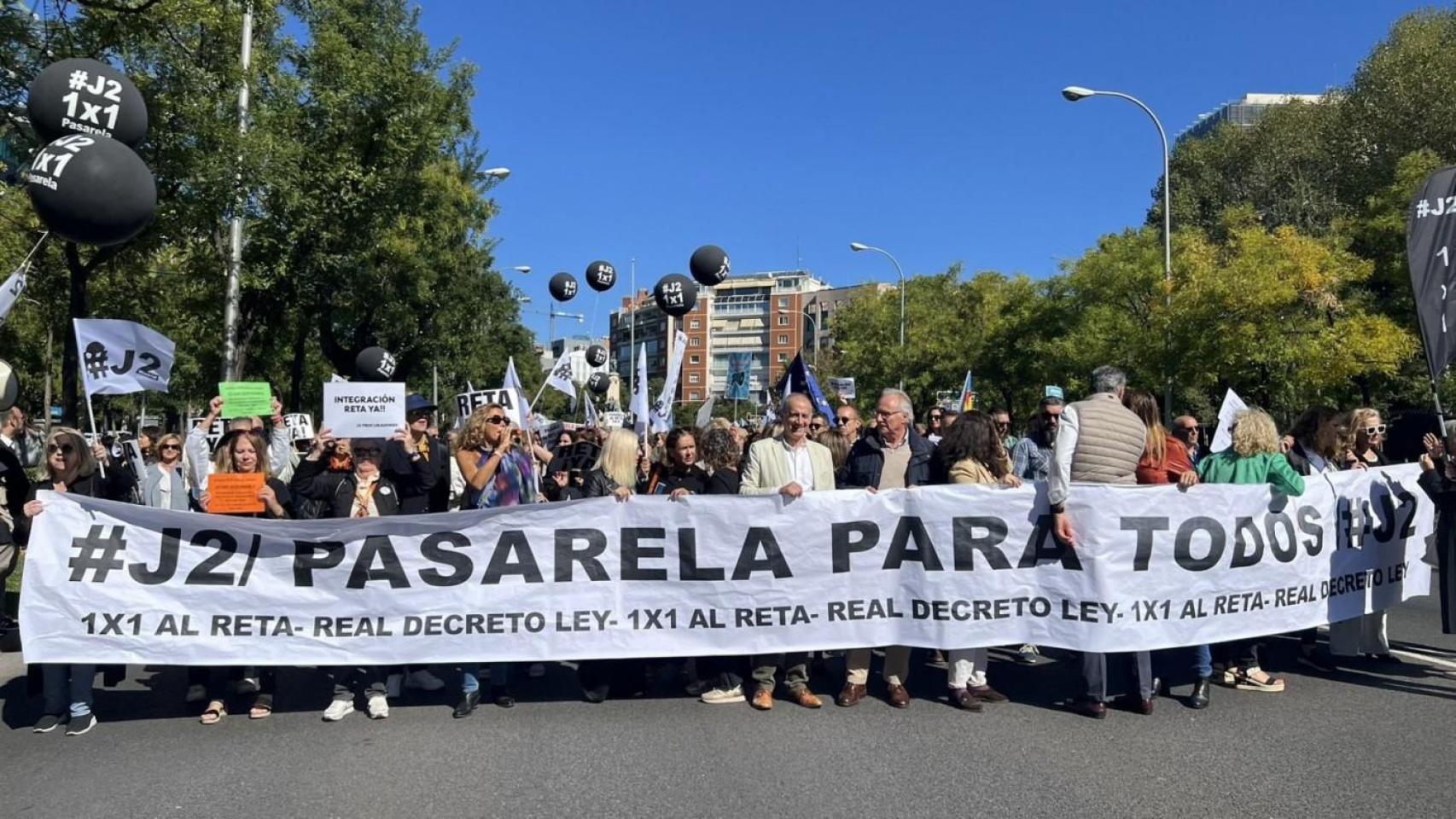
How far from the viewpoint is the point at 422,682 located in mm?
6301

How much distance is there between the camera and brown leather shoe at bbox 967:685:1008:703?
19.6ft

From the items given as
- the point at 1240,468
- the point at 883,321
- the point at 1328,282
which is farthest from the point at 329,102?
the point at 883,321

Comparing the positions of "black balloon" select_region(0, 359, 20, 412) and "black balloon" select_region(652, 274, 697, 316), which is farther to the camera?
"black balloon" select_region(652, 274, 697, 316)

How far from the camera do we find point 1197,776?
4.75 metres

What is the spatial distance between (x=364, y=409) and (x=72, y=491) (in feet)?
7.53

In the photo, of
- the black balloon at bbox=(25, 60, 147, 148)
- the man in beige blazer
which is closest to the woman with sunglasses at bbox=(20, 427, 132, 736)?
the black balloon at bbox=(25, 60, 147, 148)

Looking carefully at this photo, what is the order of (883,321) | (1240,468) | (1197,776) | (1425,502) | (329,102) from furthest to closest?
(883,321)
(329,102)
(1425,502)
(1240,468)
(1197,776)

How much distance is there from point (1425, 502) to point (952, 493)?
3.71m

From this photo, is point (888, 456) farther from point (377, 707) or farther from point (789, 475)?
point (377, 707)

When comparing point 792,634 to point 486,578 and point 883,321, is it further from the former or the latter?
point 883,321

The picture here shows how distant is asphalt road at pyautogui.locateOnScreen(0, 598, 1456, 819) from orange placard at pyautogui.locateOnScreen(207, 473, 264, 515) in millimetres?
1142

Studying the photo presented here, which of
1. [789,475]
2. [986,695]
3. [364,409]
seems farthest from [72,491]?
[986,695]

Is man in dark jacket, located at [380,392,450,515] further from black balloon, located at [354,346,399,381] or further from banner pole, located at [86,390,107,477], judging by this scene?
black balloon, located at [354,346,399,381]

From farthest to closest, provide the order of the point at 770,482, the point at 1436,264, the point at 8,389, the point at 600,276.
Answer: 1. the point at 600,276
2. the point at 8,389
3. the point at 1436,264
4. the point at 770,482
